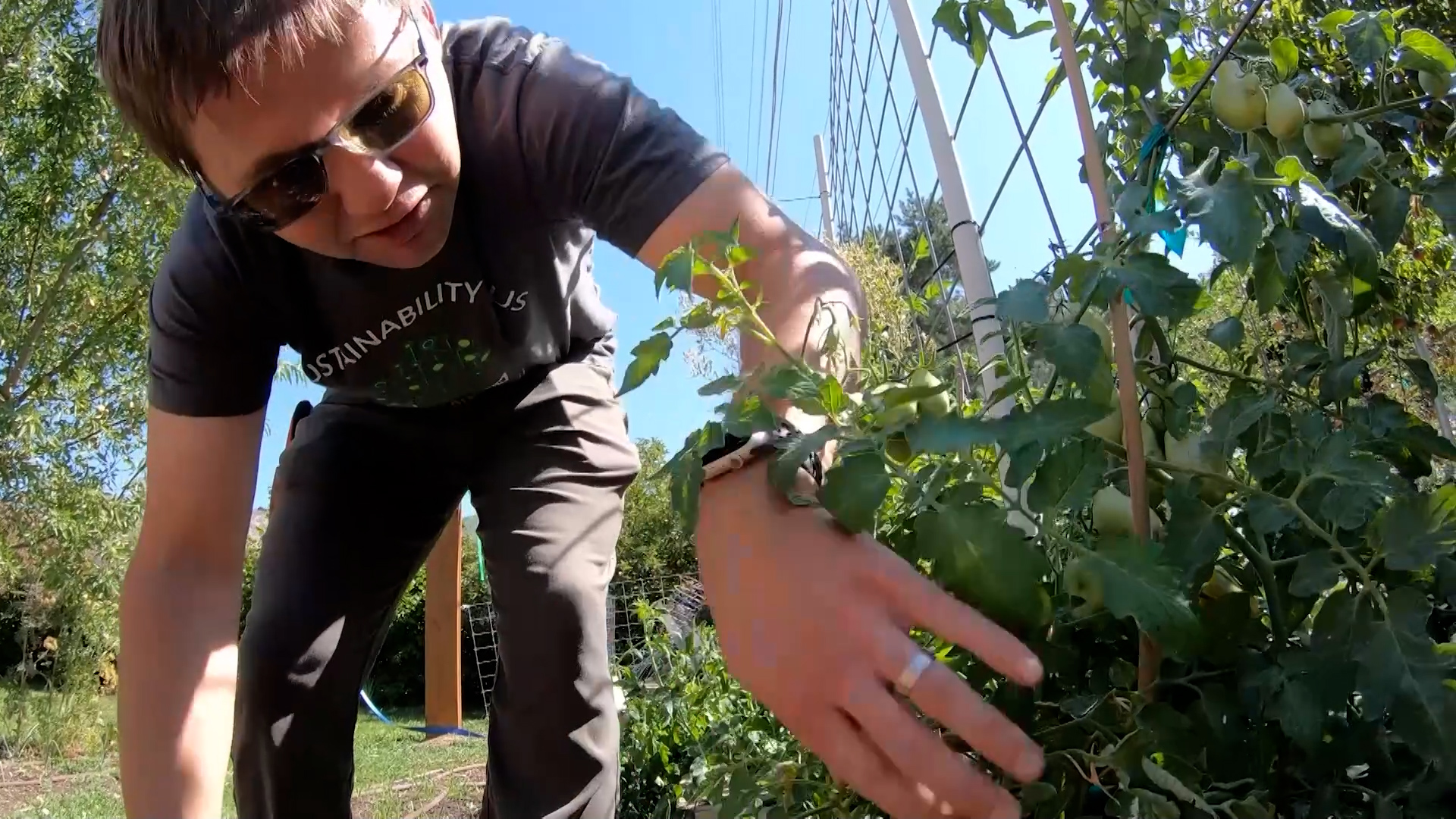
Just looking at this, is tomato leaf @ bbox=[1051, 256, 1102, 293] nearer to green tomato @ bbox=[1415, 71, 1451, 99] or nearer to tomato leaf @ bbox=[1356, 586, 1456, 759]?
tomato leaf @ bbox=[1356, 586, 1456, 759]

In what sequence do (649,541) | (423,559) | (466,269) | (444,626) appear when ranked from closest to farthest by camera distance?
(466,269), (423,559), (444,626), (649,541)

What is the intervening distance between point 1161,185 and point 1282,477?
0.20 metres

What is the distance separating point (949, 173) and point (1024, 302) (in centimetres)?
143

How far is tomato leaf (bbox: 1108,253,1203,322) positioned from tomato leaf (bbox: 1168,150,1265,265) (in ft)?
0.07

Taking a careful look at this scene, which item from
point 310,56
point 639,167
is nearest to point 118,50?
point 310,56

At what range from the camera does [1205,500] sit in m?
0.55

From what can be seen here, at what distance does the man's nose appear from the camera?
895 millimetres

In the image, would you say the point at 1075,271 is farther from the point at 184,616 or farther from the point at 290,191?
the point at 184,616

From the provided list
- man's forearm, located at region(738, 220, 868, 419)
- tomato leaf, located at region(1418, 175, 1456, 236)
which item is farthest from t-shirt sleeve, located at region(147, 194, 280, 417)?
tomato leaf, located at region(1418, 175, 1456, 236)

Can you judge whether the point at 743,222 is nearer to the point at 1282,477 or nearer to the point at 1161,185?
the point at 1161,185

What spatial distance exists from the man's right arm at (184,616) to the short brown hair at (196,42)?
0.38m

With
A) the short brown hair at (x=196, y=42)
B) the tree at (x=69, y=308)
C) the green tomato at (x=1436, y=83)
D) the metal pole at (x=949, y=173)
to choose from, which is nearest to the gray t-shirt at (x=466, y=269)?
the short brown hair at (x=196, y=42)

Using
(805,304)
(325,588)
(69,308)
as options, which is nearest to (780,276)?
(805,304)

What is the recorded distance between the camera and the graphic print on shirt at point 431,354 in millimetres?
1204
